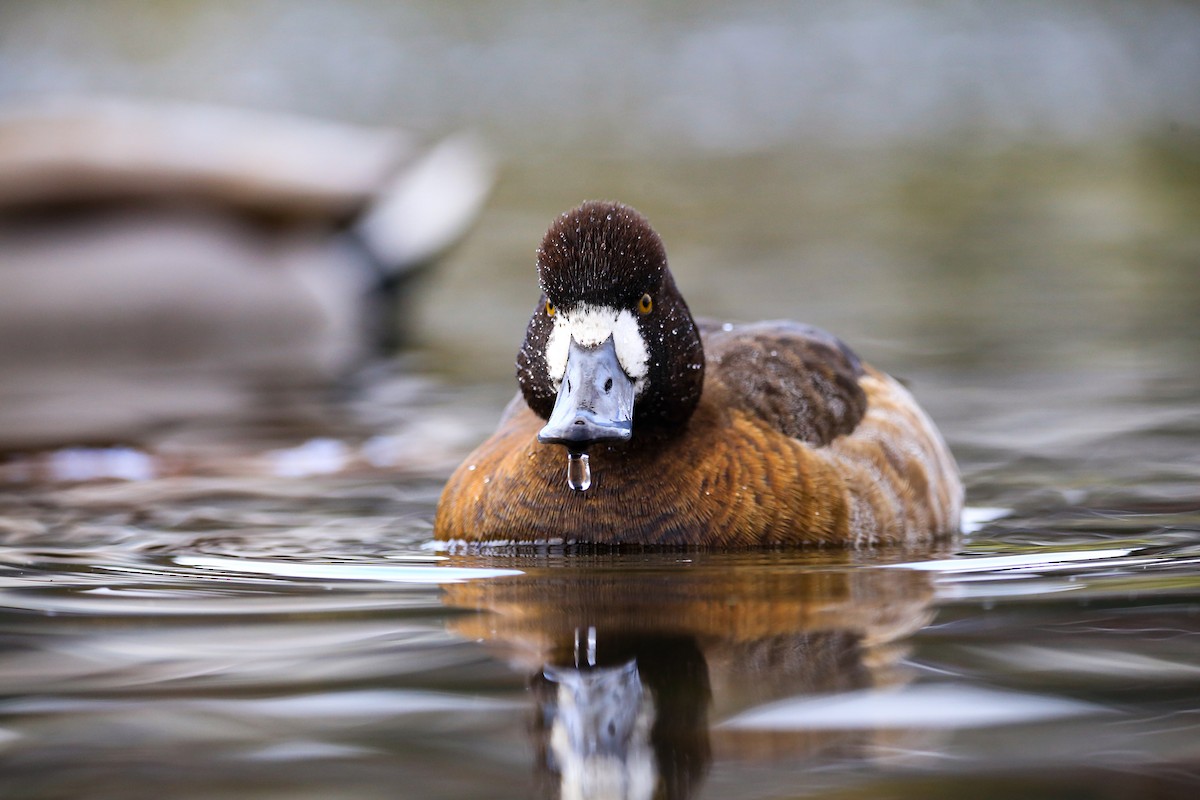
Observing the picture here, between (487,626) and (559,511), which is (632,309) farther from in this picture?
(487,626)

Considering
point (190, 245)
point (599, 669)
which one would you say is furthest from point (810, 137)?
point (599, 669)

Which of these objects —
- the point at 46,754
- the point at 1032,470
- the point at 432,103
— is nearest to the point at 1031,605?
the point at 46,754

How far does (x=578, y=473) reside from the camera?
17.3 ft

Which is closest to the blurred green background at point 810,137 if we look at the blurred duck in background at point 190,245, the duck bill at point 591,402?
the blurred duck in background at point 190,245

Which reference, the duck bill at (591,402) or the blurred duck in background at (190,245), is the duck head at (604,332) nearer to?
the duck bill at (591,402)

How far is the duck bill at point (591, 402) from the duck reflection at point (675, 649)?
38cm

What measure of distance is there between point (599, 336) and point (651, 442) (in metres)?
0.47

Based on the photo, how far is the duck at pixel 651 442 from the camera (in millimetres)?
5039

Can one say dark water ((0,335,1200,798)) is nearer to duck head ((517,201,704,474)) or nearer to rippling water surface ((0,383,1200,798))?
rippling water surface ((0,383,1200,798))

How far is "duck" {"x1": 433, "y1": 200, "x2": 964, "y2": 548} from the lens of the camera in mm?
5039

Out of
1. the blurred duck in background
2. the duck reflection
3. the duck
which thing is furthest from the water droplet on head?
the blurred duck in background

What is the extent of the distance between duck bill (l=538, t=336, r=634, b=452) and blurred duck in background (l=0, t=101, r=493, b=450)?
626cm

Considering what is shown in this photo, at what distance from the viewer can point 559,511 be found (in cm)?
523

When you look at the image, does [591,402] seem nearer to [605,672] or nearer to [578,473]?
[578,473]
